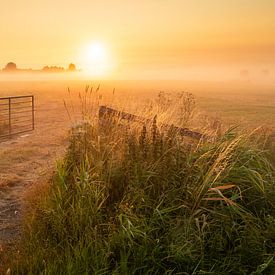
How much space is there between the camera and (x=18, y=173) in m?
8.67

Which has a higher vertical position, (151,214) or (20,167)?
(151,214)

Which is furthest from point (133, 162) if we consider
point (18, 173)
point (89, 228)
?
point (18, 173)

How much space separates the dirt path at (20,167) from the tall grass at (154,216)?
0.57m

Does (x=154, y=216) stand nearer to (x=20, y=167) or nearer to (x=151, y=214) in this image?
(x=151, y=214)

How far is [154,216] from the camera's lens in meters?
4.51

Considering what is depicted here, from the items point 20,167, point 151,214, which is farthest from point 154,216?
point 20,167

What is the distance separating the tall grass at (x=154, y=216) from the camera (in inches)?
158

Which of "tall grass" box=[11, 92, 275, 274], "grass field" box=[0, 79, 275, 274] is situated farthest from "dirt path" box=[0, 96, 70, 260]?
"tall grass" box=[11, 92, 275, 274]

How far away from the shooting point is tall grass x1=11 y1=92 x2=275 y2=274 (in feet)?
13.2

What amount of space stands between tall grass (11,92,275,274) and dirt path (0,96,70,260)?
0.57m

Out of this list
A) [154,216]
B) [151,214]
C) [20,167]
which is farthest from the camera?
[20,167]

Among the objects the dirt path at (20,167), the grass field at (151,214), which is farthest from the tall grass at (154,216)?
the dirt path at (20,167)

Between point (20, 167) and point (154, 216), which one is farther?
point (20, 167)

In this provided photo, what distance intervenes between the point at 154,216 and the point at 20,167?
5953 millimetres
